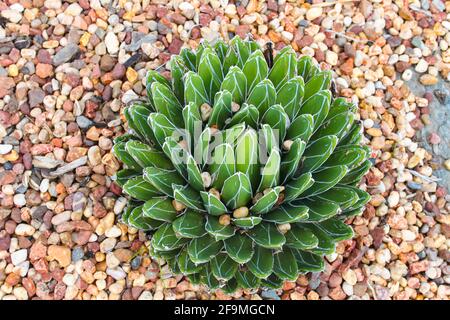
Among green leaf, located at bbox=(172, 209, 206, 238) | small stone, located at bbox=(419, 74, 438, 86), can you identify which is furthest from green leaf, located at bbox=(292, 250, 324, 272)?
small stone, located at bbox=(419, 74, 438, 86)

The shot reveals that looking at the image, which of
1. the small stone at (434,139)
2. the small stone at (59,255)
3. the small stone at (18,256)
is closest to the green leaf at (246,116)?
the small stone at (59,255)

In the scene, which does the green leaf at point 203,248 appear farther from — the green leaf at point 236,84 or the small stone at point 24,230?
the small stone at point 24,230

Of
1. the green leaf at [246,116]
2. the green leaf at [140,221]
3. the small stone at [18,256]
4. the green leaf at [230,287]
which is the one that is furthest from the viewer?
the small stone at [18,256]

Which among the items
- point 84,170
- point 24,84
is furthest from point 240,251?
point 24,84

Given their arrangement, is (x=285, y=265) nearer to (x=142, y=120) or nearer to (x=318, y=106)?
(x=318, y=106)

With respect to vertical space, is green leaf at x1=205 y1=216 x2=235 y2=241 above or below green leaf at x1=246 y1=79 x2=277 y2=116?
below

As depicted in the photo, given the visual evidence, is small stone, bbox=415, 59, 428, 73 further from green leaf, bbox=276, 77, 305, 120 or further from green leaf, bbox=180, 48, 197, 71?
green leaf, bbox=180, 48, 197, 71
